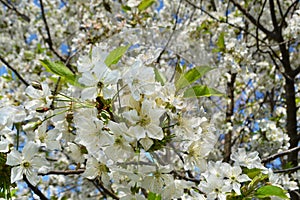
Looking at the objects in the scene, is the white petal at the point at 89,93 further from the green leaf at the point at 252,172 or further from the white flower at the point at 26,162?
the green leaf at the point at 252,172

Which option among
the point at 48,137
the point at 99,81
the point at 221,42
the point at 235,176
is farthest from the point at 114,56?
the point at 221,42

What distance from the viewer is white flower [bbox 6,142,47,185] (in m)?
1.07

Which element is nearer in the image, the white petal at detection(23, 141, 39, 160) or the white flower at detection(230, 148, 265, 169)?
the white petal at detection(23, 141, 39, 160)

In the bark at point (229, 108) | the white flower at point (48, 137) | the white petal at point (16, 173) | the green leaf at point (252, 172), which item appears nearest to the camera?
the white petal at point (16, 173)

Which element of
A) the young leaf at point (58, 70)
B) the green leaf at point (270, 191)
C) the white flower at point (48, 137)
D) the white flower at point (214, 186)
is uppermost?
the young leaf at point (58, 70)

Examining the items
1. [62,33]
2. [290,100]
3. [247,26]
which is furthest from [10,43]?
[290,100]

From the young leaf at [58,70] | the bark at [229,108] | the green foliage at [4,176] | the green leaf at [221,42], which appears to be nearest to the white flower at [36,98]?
the young leaf at [58,70]

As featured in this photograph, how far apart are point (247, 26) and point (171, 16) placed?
1.35 metres

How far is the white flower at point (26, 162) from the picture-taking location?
Result: 107 centimetres

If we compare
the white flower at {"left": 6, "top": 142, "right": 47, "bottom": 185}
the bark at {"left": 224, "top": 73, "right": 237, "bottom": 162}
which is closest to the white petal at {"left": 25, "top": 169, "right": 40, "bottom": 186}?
the white flower at {"left": 6, "top": 142, "right": 47, "bottom": 185}

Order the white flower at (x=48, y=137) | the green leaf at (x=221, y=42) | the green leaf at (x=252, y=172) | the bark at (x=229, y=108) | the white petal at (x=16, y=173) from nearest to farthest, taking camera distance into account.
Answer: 1. the white petal at (x=16, y=173)
2. the white flower at (x=48, y=137)
3. the green leaf at (x=252, y=172)
4. the green leaf at (x=221, y=42)
5. the bark at (x=229, y=108)

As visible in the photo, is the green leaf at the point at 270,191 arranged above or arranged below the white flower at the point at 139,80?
below

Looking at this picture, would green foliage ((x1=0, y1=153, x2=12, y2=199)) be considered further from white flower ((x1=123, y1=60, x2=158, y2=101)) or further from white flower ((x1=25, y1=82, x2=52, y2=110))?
white flower ((x1=123, y1=60, x2=158, y2=101))

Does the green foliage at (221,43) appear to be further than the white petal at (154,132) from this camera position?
Yes
